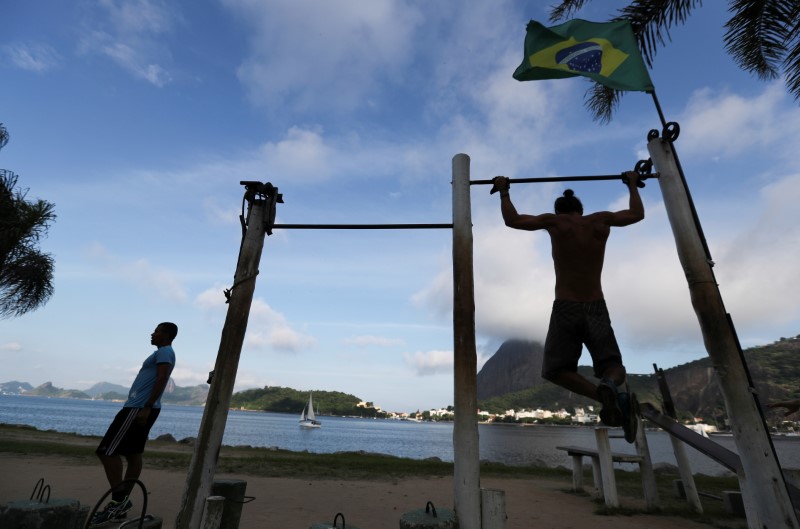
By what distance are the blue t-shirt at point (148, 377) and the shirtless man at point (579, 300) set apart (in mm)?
4383

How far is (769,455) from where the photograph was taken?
3000mm

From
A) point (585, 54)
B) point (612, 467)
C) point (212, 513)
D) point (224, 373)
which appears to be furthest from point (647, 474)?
point (224, 373)

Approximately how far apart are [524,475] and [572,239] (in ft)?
35.1

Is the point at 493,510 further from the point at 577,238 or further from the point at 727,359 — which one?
the point at 577,238

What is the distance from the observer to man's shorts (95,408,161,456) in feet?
14.5

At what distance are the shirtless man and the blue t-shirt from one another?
14.4ft

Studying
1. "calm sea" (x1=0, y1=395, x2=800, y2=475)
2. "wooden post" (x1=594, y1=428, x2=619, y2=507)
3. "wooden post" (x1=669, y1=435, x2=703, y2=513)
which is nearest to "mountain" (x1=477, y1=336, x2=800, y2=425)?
"calm sea" (x1=0, y1=395, x2=800, y2=475)

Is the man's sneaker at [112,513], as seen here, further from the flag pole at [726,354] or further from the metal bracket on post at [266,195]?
the flag pole at [726,354]

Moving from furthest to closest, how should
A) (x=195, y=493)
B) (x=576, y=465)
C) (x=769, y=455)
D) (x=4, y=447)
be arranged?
1. (x=4, y=447)
2. (x=576, y=465)
3. (x=195, y=493)
4. (x=769, y=455)

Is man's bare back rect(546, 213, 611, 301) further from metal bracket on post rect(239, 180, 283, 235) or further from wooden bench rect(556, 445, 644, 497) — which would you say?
wooden bench rect(556, 445, 644, 497)

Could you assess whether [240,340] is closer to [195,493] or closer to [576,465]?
[195,493]

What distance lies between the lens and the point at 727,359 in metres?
3.32

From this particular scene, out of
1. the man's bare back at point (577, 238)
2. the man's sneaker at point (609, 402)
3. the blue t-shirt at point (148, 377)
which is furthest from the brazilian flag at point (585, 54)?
the blue t-shirt at point (148, 377)

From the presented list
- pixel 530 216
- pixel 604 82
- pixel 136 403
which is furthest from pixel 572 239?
pixel 136 403
